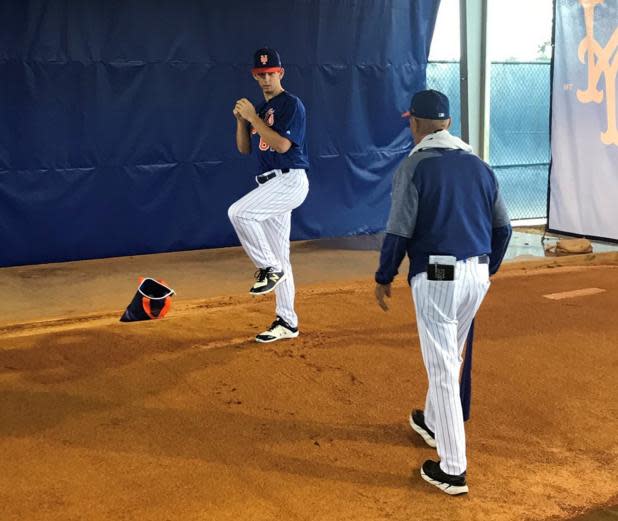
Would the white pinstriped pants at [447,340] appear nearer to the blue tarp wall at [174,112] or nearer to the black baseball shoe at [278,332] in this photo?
the black baseball shoe at [278,332]

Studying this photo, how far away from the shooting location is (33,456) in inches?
190

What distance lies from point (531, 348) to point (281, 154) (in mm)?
2595

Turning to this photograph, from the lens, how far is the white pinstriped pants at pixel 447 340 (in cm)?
425

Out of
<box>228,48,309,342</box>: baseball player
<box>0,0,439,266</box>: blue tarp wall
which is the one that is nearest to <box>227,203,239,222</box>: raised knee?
<box>228,48,309,342</box>: baseball player

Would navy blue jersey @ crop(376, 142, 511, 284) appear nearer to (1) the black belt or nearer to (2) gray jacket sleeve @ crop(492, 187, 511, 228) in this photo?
(2) gray jacket sleeve @ crop(492, 187, 511, 228)

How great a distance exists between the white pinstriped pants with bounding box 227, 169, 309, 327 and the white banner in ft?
21.4

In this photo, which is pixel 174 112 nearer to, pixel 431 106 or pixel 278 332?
pixel 278 332

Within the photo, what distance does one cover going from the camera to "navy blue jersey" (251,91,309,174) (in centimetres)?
661

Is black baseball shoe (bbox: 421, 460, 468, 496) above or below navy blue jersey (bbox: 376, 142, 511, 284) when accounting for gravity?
below

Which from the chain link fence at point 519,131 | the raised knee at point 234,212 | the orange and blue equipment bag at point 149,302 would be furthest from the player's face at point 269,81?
the chain link fence at point 519,131

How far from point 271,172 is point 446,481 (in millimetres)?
3259

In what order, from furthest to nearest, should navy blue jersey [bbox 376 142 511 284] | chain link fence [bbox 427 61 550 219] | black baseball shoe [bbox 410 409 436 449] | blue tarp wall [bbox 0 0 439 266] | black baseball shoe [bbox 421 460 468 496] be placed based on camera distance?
chain link fence [bbox 427 61 550 219]
blue tarp wall [bbox 0 0 439 266]
black baseball shoe [bbox 410 409 436 449]
black baseball shoe [bbox 421 460 468 496]
navy blue jersey [bbox 376 142 511 284]

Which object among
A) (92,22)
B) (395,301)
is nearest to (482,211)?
(395,301)

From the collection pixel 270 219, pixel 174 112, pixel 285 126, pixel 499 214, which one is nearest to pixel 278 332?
pixel 270 219
